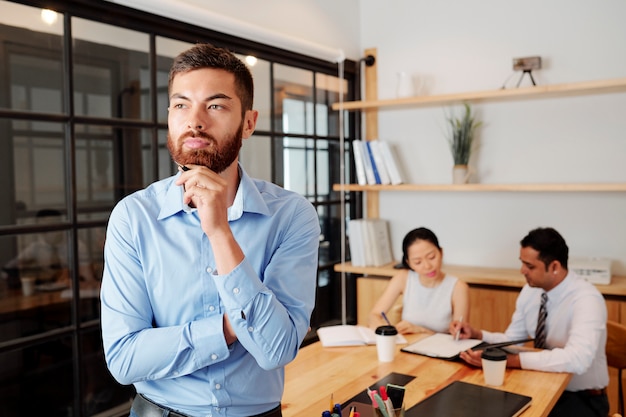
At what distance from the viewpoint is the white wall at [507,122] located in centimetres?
362

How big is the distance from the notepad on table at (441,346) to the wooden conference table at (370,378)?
0.03 m

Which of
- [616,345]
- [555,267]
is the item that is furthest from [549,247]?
[616,345]

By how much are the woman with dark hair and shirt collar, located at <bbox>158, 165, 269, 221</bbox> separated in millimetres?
1875

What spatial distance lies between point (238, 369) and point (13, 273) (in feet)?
4.49

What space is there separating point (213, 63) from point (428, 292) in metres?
2.24

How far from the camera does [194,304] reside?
1312mm

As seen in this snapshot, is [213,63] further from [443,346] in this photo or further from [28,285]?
[443,346]

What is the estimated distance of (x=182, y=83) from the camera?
1254 mm

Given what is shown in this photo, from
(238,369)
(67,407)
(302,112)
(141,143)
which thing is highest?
(302,112)

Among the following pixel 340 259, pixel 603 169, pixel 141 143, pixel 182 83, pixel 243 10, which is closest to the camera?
pixel 182 83

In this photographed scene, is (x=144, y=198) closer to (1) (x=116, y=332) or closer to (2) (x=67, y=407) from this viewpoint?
(1) (x=116, y=332)

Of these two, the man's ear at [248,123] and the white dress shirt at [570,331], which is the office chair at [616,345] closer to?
the white dress shirt at [570,331]

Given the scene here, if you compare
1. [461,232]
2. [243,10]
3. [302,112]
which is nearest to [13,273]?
[243,10]

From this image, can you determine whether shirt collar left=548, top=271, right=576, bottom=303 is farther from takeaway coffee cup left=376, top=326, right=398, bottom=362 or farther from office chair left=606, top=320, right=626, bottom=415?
takeaway coffee cup left=376, top=326, right=398, bottom=362
